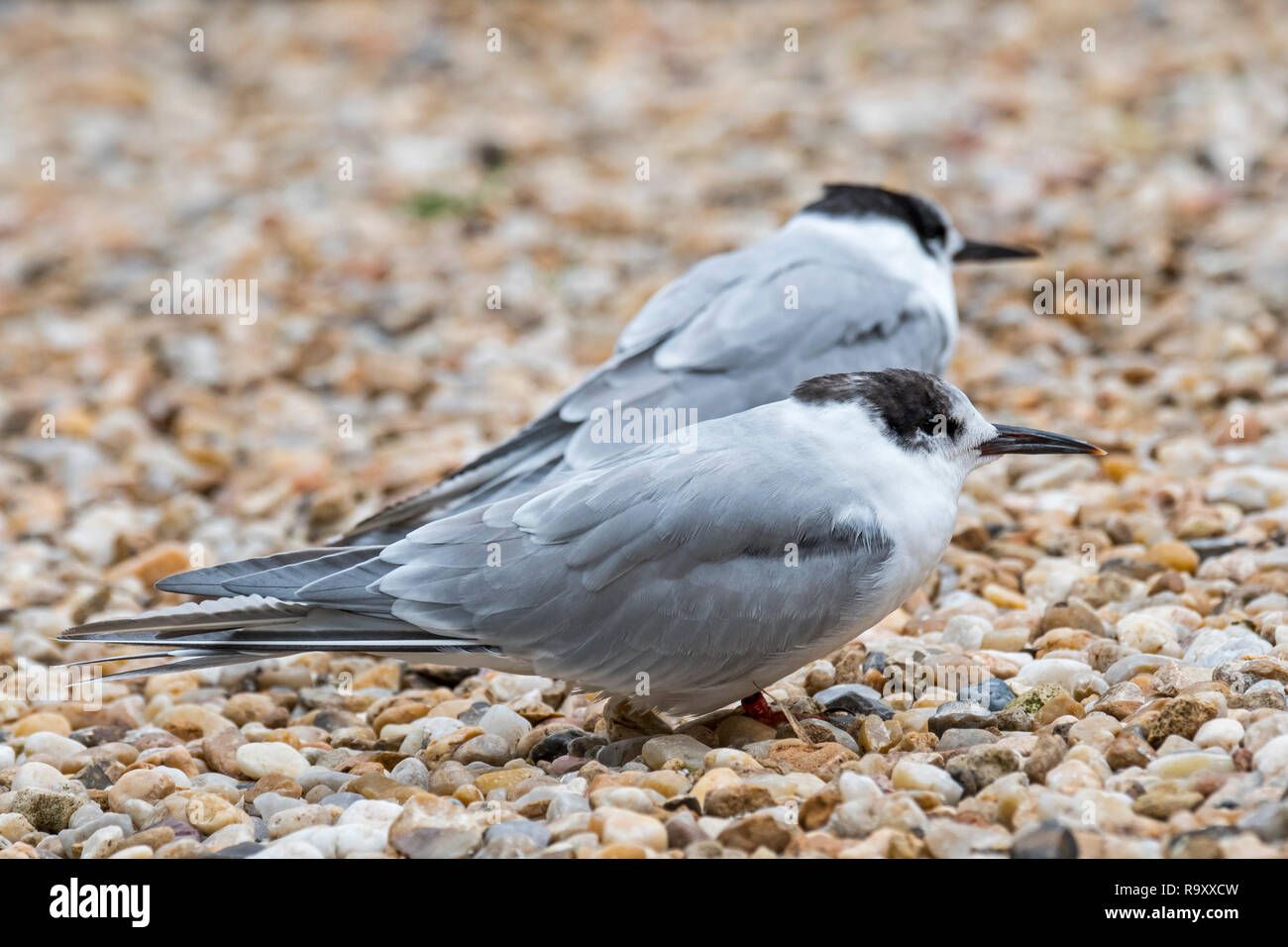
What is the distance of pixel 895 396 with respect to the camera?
131 inches

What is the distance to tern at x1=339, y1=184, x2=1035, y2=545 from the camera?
4203 mm

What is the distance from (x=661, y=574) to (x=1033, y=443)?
99 centimetres

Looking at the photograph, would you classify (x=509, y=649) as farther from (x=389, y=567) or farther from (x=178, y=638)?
(x=178, y=638)

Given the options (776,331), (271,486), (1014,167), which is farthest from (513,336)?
(1014,167)

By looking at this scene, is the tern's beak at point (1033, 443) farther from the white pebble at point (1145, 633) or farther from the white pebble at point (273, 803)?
the white pebble at point (273, 803)

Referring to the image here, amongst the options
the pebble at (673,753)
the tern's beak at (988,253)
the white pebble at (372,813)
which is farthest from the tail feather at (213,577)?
the tern's beak at (988,253)

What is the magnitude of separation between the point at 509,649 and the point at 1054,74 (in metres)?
6.10

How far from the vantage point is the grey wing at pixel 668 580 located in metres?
3.15

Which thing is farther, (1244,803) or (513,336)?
(513,336)

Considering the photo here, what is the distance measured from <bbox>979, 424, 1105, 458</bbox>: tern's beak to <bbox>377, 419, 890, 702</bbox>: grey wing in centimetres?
51

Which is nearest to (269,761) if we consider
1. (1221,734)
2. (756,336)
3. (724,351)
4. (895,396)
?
(895,396)

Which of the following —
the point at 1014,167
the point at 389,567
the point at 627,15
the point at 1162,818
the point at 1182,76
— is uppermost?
the point at 627,15

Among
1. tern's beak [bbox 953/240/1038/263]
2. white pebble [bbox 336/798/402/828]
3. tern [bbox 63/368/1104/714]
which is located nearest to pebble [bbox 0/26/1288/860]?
white pebble [bbox 336/798/402/828]

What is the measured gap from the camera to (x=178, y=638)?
10.6 feet
